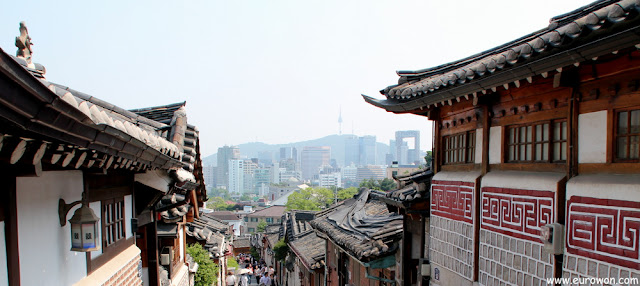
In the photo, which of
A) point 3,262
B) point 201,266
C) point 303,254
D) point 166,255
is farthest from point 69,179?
point 303,254

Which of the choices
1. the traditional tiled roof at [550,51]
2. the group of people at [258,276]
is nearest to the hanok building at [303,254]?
the group of people at [258,276]

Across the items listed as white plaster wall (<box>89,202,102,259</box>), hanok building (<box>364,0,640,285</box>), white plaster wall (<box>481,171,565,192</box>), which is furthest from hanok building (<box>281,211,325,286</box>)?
white plaster wall (<box>89,202,102,259</box>)

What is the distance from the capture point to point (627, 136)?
547cm

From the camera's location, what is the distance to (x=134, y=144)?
4465mm

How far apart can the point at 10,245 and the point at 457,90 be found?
6123 millimetres

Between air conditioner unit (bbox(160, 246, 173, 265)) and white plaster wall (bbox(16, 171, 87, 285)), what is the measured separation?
8.46m

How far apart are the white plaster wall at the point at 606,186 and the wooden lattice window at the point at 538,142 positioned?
55cm

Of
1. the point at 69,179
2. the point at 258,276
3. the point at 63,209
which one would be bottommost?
the point at 258,276

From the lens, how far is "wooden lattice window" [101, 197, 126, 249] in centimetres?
683

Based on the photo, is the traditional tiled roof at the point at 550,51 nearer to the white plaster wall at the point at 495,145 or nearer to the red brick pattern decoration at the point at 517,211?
the white plaster wall at the point at 495,145

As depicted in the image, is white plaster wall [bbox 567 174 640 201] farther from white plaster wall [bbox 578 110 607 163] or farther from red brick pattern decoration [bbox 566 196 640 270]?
white plaster wall [bbox 578 110 607 163]

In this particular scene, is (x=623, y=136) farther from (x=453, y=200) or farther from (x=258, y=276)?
(x=258, y=276)

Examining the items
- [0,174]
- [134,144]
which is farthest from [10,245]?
[134,144]

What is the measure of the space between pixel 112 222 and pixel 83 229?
6.51ft
